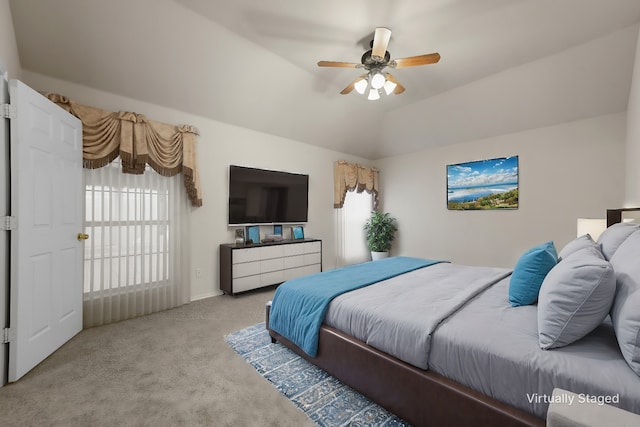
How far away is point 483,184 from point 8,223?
576 centimetres

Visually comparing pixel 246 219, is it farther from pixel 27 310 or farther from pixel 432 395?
pixel 432 395

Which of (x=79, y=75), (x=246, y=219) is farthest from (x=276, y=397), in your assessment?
(x=79, y=75)

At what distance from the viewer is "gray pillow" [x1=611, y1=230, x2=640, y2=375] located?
0.98 meters

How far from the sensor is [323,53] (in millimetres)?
3348

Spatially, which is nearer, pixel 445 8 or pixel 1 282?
pixel 1 282

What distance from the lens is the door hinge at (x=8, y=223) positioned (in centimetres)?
191

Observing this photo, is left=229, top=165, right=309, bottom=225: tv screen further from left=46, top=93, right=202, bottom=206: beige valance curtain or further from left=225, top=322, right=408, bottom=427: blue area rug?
left=225, top=322, right=408, bottom=427: blue area rug

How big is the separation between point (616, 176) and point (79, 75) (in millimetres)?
6548

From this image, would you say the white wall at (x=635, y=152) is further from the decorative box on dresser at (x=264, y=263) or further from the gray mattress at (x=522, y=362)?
the decorative box on dresser at (x=264, y=263)

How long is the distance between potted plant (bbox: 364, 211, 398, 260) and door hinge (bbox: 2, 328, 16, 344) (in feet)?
16.8

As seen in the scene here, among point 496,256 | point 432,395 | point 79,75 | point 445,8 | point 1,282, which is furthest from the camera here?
point 496,256

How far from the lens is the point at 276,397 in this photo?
1783mm

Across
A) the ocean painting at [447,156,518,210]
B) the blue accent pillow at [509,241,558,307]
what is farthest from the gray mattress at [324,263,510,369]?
the ocean painting at [447,156,518,210]

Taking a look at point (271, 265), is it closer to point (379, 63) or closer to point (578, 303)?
point (379, 63)
